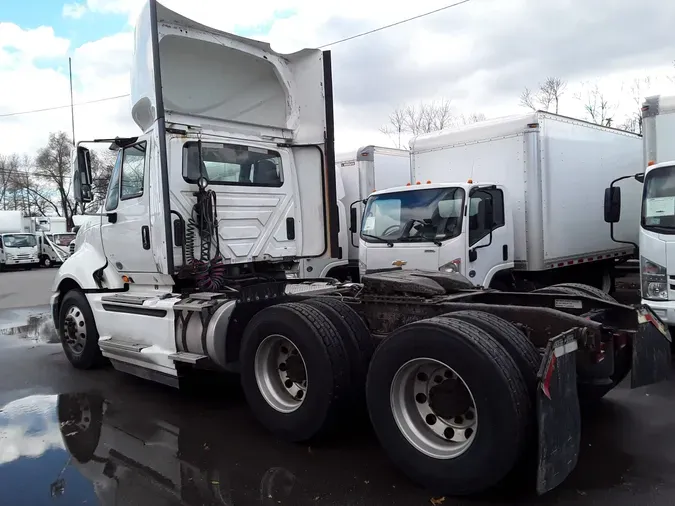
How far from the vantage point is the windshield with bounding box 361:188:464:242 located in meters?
7.68

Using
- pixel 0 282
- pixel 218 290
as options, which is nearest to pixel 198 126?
pixel 218 290

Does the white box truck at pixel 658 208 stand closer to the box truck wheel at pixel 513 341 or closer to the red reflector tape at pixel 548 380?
the box truck wheel at pixel 513 341

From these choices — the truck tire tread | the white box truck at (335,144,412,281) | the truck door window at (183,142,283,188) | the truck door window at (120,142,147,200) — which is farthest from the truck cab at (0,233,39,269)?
the truck tire tread

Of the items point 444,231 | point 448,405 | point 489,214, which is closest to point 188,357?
point 448,405

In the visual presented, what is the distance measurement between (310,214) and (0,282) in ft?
71.2

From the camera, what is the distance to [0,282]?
923 inches

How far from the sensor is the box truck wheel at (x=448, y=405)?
314 cm

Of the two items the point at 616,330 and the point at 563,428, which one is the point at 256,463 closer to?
the point at 563,428

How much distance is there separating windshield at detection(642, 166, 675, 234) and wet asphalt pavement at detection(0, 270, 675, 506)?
186 centimetres

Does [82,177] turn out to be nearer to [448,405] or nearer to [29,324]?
[448,405]

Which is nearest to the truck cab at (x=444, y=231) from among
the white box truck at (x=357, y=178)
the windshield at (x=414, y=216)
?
the windshield at (x=414, y=216)

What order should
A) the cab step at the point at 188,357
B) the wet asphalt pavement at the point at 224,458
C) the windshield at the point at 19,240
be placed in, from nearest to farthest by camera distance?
1. the wet asphalt pavement at the point at 224,458
2. the cab step at the point at 188,357
3. the windshield at the point at 19,240

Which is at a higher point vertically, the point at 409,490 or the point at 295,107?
the point at 295,107

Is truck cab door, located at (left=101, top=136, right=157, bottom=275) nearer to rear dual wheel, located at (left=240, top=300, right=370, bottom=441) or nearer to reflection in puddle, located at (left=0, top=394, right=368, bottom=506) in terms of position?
reflection in puddle, located at (left=0, top=394, right=368, bottom=506)
